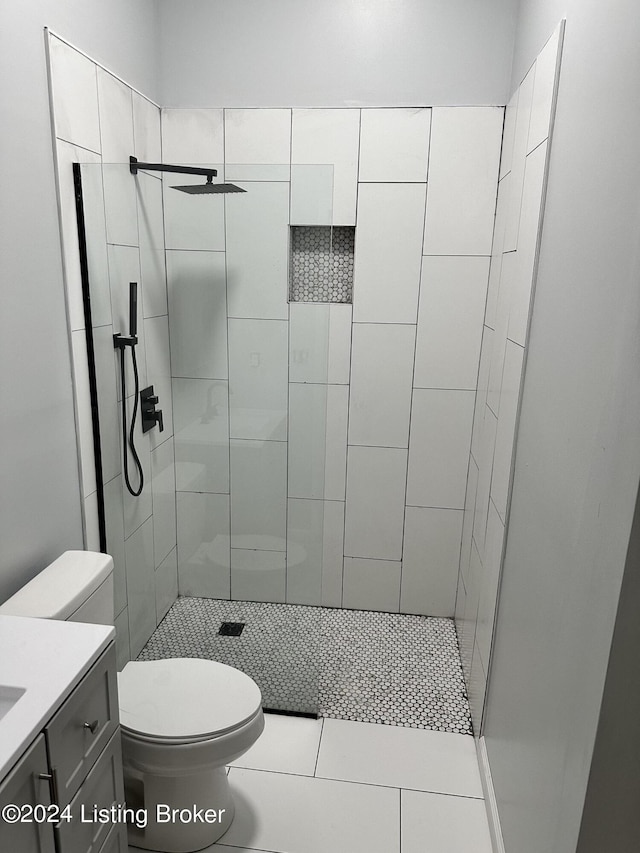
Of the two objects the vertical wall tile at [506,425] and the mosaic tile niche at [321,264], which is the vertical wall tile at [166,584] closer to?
the mosaic tile niche at [321,264]

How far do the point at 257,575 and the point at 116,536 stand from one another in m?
0.55

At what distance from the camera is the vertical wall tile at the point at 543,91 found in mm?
1619

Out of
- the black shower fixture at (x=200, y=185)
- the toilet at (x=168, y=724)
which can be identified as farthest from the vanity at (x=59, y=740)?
the black shower fixture at (x=200, y=185)

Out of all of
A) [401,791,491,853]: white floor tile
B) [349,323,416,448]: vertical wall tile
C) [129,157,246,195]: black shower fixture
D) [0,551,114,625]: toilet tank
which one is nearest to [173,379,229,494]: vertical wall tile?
[0,551,114,625]: toilet tank

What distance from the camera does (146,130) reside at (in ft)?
7.71

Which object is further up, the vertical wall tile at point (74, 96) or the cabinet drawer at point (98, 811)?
the vertical wall tile at point (74, 96)

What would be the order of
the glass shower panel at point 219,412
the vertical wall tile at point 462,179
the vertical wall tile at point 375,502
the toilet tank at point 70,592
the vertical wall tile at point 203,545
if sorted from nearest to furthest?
the toilet tank at point 70,592, the glass shower panel at point 219,412, the vertical wall tile at point 203,545, the vertical wall tile at point 462,179, the vertical wall tile at point 375,502

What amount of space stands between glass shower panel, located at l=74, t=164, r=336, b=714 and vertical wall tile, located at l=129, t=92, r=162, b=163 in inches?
14.2

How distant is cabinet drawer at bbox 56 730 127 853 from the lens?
3.99 ft

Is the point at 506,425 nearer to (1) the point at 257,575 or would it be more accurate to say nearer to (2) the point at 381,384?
(2) the point at 381,384

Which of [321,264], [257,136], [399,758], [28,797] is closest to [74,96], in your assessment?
[257,136]

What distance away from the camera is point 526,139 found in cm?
192

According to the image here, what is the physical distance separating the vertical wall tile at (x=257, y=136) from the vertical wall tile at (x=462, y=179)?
2.00ft

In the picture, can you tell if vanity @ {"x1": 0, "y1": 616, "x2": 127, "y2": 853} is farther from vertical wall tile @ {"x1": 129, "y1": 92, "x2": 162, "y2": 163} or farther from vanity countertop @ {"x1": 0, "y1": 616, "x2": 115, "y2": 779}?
vertical wall tile @ {"x1": 129, "y1": 92, "x2": 162, "y2": 163}
